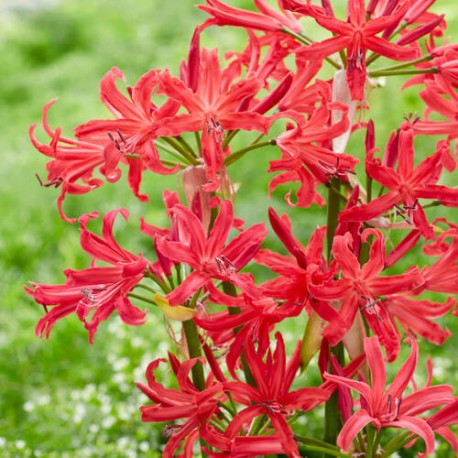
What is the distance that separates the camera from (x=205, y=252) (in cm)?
103

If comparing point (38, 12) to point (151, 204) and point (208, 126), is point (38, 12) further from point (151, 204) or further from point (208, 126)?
point (208, 126)

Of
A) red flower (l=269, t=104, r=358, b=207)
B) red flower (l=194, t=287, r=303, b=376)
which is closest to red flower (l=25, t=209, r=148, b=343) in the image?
red flower (l=194, t=287, r=303, b=376)

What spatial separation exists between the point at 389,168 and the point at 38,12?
5.98 metres

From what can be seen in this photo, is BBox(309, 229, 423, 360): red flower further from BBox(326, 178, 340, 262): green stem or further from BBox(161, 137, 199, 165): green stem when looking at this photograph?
BBox(161, 137, 199, 165): green stem

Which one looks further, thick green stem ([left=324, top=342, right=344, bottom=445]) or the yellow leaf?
thick green stem ([left=324, top=342, right=344, bottom=445])

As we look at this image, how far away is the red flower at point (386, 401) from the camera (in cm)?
101

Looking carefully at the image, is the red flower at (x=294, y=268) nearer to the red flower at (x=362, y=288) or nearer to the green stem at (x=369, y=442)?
the red flower at (x=362, y=288)

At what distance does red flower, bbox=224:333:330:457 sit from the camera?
1.10 metres

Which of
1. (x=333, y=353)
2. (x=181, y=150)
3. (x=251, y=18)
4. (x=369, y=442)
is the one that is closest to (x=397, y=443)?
(x=369, y=442)

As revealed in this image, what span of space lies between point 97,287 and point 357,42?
0.46 m

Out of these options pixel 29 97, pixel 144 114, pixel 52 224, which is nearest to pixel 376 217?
pixel 144 114

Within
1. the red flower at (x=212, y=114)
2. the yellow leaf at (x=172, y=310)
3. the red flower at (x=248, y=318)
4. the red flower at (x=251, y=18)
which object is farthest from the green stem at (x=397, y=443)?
the red flower at (x=251, y=18)

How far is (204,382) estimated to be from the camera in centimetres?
119

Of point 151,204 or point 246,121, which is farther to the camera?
point 151,204
